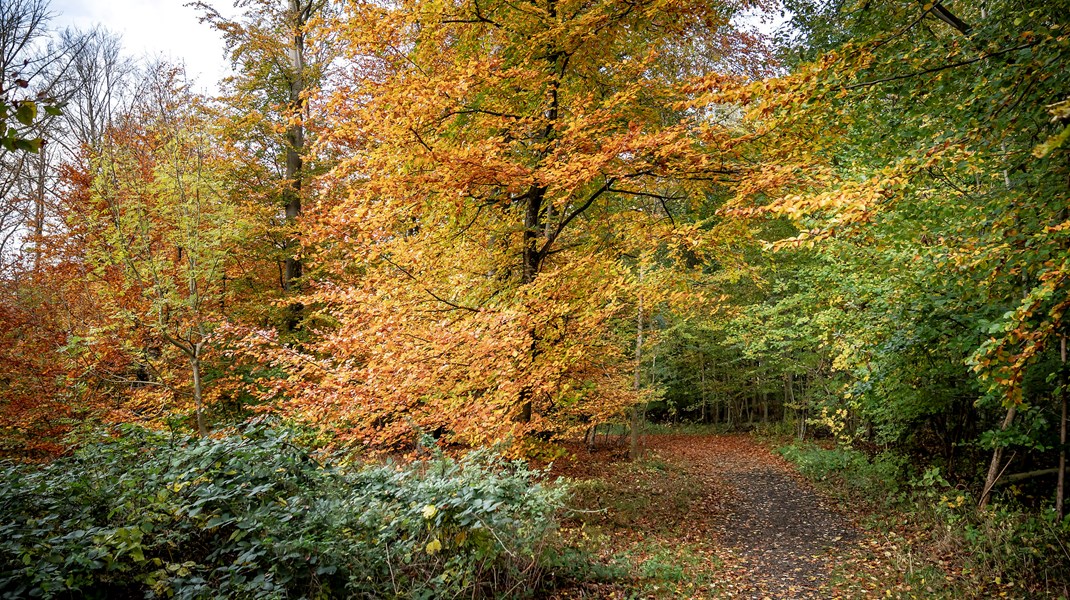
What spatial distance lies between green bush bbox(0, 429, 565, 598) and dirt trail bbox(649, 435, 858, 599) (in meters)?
3.86

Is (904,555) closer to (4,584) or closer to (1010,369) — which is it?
(1010,369)

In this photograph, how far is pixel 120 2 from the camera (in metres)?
15.9

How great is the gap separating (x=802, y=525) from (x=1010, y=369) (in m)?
7.05

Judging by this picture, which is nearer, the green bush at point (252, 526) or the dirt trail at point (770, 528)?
the green bush at point (252, 526)

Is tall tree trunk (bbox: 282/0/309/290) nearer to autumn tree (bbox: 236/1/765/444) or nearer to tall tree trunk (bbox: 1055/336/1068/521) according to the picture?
autumn tree (bbox: 236/1/765/444)

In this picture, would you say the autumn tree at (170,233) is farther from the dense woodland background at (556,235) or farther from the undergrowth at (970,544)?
the undergrowth at (970,544)

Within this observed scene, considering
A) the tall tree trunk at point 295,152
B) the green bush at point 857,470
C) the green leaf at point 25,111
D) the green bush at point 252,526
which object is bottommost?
the green bush at point 857,470

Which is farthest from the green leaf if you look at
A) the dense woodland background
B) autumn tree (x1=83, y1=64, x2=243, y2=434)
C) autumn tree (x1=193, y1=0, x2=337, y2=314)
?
autumn tree (x1=193, y1=0, x2=337, y2=314)

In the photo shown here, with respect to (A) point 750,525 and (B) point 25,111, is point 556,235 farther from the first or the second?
(A) point 750,525

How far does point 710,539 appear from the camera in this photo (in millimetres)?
8883

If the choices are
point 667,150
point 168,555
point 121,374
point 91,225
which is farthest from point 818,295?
point 121,374

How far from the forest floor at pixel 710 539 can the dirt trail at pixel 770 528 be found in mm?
17

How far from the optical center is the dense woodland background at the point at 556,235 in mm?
4461

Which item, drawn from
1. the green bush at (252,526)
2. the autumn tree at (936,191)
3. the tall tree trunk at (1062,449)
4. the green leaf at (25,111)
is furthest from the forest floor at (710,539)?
the green leaf at (25,111)
